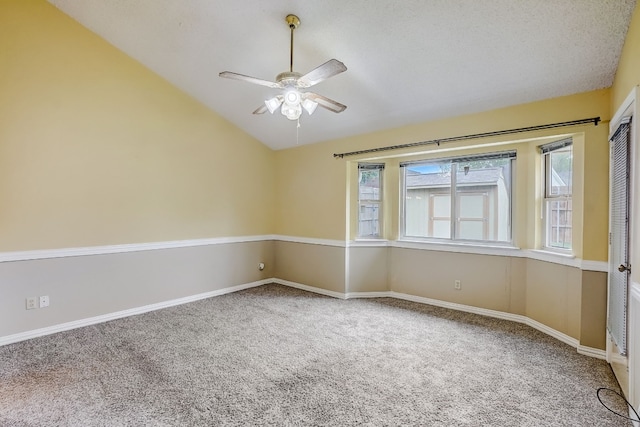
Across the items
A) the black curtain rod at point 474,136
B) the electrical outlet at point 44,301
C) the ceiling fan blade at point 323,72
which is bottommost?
the electrical outlet at point 44,301

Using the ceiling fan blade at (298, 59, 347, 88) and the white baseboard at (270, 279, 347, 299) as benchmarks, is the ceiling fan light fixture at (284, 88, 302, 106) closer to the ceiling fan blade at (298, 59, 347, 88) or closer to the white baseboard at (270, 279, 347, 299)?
the ceiling fan blade at (298, 59, 347, 88)

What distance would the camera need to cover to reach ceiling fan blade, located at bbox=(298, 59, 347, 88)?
2.09 m

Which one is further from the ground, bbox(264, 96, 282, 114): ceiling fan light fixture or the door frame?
bbox(264, 96, 282, 114): ceiling fan light fixture

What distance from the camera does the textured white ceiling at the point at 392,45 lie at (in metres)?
2.35

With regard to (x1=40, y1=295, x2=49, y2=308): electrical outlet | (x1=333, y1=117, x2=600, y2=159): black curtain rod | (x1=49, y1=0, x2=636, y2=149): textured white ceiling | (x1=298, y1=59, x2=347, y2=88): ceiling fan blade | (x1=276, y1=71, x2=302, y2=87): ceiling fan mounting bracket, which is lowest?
(x1=40, y1=295, x2=49, y2=308): electrical outlet

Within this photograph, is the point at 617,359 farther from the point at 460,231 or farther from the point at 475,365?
the point at 460,231

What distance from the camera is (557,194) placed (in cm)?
331

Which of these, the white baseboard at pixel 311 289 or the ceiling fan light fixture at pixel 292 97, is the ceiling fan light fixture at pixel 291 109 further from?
the white baseboard at pixel 311 289

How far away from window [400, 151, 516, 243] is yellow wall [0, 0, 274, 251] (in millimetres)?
2817

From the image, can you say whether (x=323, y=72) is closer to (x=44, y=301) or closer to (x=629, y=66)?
(x=629, y=66)

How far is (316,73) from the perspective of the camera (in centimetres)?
224

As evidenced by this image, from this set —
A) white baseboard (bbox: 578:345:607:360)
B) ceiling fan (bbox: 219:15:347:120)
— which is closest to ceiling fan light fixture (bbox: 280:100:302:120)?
ceiling fan (bbox: 219:15:347:120)

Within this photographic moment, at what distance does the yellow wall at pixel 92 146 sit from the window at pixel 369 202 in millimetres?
2043

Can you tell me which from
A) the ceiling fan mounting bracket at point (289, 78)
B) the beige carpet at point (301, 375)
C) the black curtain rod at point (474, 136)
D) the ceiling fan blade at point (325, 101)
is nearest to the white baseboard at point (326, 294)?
the beige carpet at point (301, 375)
